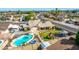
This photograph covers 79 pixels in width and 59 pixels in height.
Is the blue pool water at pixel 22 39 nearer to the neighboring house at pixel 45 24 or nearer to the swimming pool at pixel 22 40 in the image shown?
the swimming pool at pixel 22 40

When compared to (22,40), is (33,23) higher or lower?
higher

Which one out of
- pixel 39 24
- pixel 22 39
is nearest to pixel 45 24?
pixel 39 24

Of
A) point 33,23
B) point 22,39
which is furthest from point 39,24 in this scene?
point 22,39

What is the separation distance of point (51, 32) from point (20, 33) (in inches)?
16.5

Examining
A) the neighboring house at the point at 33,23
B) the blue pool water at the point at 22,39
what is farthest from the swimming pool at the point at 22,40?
the neighboring house at the point at 33,23

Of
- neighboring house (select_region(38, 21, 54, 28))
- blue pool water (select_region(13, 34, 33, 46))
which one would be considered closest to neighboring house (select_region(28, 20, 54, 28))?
neighboring house (select_region(38, 21, 54, 28))

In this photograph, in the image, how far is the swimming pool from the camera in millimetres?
2777

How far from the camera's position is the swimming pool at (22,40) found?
2777mm

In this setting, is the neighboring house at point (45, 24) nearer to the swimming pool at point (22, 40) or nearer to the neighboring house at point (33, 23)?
the neighboring house at point (33, 23)

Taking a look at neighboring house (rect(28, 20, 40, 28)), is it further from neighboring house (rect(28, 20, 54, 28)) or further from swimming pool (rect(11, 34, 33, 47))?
swimming pool (rect(11, 34, 33, 47))

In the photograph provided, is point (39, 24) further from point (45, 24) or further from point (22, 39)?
point (22, 39)

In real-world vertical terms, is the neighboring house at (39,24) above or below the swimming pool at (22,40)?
above

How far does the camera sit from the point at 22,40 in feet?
9.16
